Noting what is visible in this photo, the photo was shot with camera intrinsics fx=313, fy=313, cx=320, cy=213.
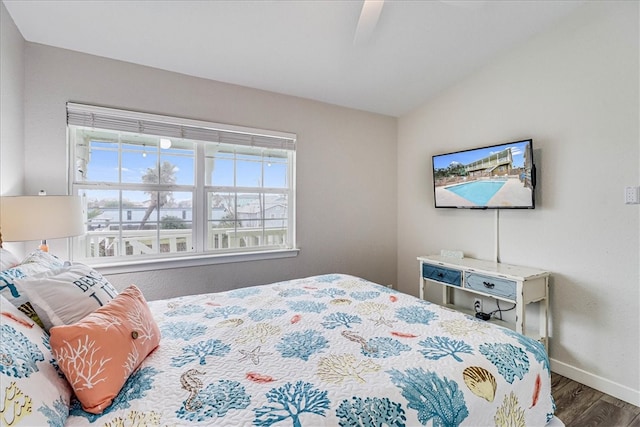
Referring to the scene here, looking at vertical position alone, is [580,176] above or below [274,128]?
below

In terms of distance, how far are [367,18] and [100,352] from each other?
6.34 feet

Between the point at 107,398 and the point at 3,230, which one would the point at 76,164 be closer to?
the point at 3,230

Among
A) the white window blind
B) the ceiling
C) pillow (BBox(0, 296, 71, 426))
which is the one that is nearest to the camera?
pillow (BBox(0, 296, 71, 426))

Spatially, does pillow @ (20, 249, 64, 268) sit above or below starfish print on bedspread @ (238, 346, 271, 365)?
above

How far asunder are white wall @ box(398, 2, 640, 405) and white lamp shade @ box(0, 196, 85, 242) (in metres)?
3.24

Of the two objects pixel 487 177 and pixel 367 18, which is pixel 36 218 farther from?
pixel 487 177

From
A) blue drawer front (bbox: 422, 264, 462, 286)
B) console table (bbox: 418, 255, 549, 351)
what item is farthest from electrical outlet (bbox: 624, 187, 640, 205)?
blue drawer front (bbox: 422, 264, 462, 286)

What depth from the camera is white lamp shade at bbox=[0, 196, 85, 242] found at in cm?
165

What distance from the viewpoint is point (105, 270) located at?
237 centimetres

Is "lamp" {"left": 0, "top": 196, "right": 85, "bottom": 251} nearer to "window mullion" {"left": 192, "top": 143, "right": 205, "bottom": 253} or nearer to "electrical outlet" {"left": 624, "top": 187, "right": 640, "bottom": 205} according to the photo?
"window mullion" {"left": 192, "top": 143, "right": 205, "bottom": 253}

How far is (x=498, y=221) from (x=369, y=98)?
5.90 ft

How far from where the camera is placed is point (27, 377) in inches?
30.8

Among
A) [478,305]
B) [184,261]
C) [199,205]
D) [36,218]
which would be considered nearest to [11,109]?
[36,218]

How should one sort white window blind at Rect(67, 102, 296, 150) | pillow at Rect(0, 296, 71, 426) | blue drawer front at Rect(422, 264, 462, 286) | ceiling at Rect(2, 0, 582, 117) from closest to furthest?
pillow at Rect(0, 296, 71, 426)
ceiling at Rect(2, 0, 582, 117)
white window blind at Rect(67, 102, 296, 150)
blue drawer front at Rect(422, 264, 462, 286)
